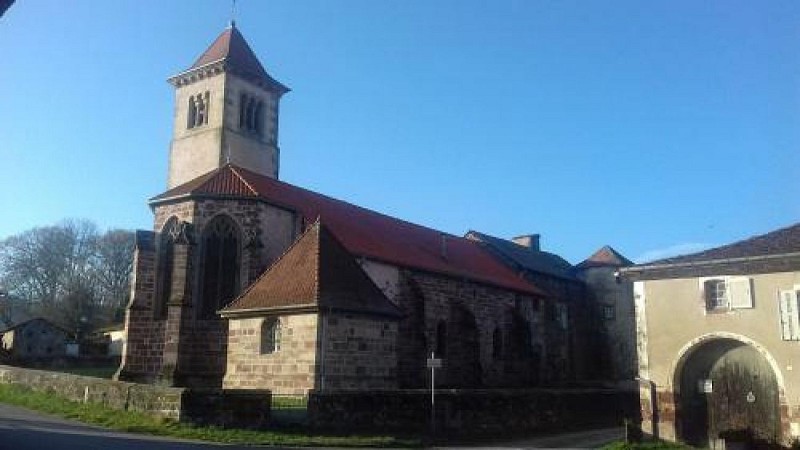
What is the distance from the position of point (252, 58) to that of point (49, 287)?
33.1 m

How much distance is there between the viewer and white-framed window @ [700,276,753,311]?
19422 millimetres

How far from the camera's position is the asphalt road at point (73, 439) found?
13.0 meters

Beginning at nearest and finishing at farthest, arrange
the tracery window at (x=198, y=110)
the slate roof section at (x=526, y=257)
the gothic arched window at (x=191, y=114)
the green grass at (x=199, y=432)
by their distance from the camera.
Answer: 1. the green grass at (x=199, y=432)
2. the tracery window at (x=198, y=110)
3. the gothic arched window at (x=191, y=114)
4. the slate roof section at (x=526, y=257)

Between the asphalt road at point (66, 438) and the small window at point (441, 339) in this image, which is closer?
the asphalt road at point (66, 438)

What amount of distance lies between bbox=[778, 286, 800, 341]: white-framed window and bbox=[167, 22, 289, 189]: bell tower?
22982mm

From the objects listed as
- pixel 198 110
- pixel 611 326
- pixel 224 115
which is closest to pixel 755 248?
pixel 224 115

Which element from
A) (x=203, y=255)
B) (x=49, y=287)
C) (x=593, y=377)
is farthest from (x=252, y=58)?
(x=49, y=287)

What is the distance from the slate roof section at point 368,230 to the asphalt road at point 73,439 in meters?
10.3

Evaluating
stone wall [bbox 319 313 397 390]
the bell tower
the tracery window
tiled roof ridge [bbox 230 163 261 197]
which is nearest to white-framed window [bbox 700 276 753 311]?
stone wall [bbox 319 313 397 390]

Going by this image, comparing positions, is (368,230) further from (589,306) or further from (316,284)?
(589,306)

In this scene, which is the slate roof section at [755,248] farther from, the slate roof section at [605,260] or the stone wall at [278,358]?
the slate roof section at [605,260]

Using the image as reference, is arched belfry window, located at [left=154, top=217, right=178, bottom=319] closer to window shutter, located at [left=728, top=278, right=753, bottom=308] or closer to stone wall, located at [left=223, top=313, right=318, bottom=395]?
stone wall, located at [left=223, top=313, right=318, bottom=395]

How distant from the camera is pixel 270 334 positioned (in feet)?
72.9

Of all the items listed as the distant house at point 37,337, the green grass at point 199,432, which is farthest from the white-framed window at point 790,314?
the distant house at point 37,337
